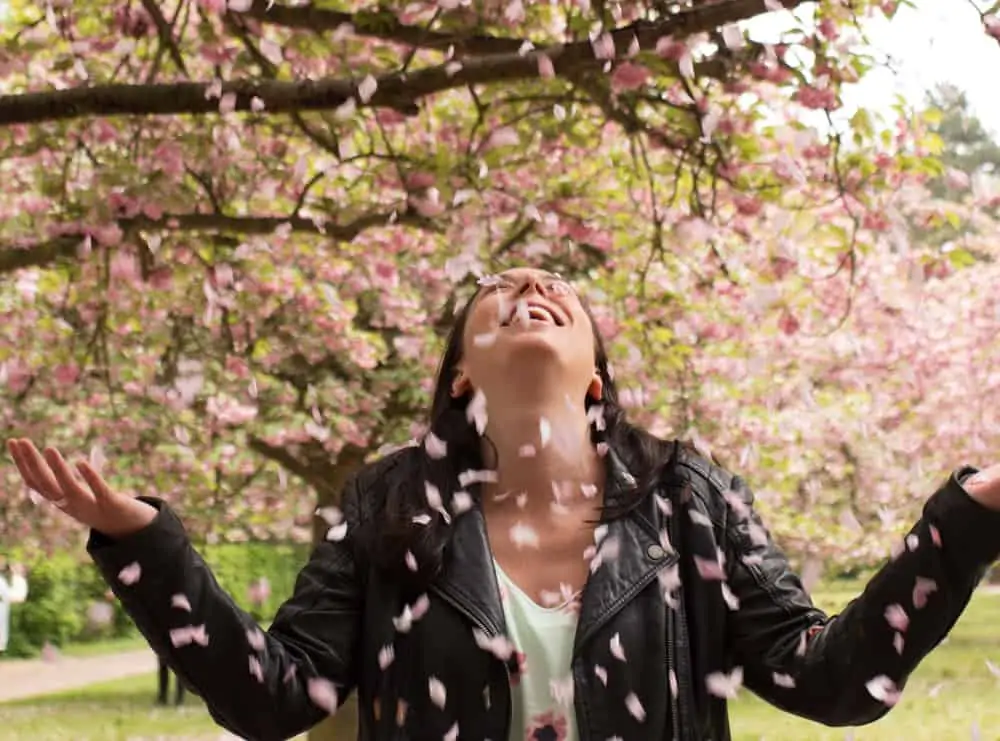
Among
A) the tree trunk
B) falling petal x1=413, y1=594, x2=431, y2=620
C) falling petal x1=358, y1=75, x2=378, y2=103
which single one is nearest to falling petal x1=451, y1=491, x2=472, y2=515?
falling petal x1=413, y1=594, x2=431, y2=620

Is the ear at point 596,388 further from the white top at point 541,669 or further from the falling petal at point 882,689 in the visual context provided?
the falling petal at point 882,689

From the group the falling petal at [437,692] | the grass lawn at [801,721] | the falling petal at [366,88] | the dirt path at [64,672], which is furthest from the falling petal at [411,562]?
the dirt path at [64,672]

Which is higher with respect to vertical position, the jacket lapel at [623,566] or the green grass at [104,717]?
the jacket lapel at [623,566]

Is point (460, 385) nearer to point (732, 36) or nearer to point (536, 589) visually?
point (536, 589)

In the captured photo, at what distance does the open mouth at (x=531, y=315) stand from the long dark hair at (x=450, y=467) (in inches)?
3.4

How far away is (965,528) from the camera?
1.18 m

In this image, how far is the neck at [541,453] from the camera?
4.57 feet

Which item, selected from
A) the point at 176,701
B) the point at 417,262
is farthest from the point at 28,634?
the point at 417,262

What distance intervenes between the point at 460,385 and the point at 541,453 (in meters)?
0.17

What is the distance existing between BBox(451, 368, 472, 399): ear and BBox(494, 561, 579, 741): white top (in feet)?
0.94

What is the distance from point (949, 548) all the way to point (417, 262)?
364 centimetres

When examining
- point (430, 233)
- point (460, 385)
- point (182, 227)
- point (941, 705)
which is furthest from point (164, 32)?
point (941, 705)

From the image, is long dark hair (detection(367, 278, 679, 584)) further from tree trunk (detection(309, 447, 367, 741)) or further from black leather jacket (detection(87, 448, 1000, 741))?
tree trunk (detection(309, 447, 367, 741))

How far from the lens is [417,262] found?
4719 mm
